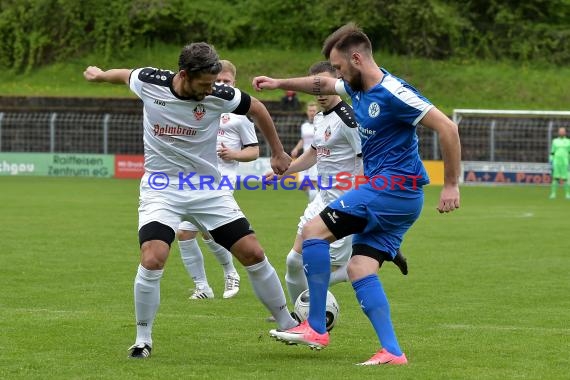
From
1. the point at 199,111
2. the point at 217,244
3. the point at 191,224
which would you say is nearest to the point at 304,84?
the point at 199,111

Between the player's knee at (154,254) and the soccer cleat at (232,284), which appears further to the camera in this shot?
the soccer cleat at (232,284)

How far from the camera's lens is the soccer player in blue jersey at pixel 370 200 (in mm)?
6820

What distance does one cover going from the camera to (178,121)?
24.0ft

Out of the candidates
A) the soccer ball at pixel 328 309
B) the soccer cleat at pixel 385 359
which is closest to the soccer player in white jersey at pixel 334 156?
the soccer ball at pixel 328 309

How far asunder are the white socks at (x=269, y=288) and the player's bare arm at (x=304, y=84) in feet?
4.11

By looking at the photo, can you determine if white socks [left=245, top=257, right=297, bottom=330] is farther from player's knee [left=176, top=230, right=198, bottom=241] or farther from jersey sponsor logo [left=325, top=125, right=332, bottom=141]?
player's knee [left=176, top=230, right=198, bottom=241]

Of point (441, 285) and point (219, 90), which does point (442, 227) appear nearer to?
point (441, 285)

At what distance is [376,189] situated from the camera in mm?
6926

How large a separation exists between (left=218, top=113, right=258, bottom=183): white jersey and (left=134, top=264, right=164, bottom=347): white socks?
3949mm

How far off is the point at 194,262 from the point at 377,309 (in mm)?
4157

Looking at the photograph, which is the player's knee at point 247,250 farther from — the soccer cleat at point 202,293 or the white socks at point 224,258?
the white socks at point 224,258

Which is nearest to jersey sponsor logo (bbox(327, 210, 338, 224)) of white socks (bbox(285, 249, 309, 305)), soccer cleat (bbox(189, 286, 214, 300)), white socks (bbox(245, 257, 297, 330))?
white socks (bbox(245, 257, 297, 330))

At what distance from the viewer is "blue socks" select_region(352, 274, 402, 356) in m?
6.74

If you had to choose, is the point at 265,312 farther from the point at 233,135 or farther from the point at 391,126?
the point at 391,126
